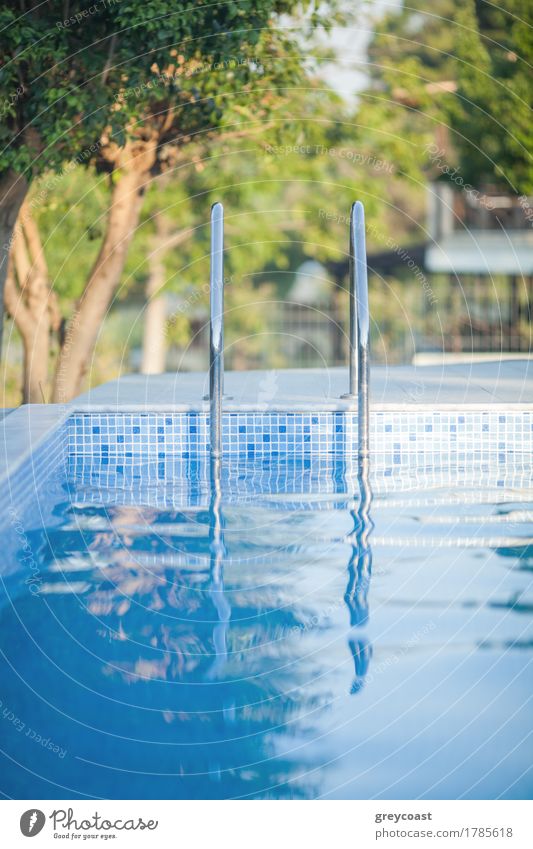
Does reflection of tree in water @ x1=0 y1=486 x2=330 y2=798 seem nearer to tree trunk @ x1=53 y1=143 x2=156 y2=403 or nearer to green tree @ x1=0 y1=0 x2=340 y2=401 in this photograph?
green tree @ x1=0 y1=0 x2=340 y2=401

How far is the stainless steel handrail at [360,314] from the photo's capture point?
19.4 feet

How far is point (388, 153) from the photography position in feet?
51.2

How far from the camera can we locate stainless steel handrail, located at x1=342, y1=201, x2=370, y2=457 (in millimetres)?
5898

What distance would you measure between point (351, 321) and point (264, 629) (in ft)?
10.6

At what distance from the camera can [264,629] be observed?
12.2 feet

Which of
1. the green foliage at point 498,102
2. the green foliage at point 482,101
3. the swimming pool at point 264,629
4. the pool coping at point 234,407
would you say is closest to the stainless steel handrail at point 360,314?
the swimming pool at point 264,629

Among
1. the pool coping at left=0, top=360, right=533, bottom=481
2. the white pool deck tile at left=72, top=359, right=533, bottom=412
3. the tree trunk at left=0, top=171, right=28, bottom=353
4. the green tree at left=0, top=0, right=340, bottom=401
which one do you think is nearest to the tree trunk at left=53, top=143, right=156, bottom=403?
the green tree at left=0, top=0, right=340, bottom=401

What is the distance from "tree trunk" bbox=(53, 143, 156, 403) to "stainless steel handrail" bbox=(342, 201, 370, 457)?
395 cm

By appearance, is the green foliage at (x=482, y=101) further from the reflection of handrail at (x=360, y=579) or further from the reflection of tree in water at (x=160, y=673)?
the reflection of tree in water at (x=160, y=673)

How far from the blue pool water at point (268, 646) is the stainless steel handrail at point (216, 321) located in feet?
1.96

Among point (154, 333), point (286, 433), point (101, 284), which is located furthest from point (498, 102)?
point (286, 433)

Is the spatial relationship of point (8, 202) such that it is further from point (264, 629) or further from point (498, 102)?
point (498, 102)

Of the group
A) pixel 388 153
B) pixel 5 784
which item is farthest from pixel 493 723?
pixel 388 153
